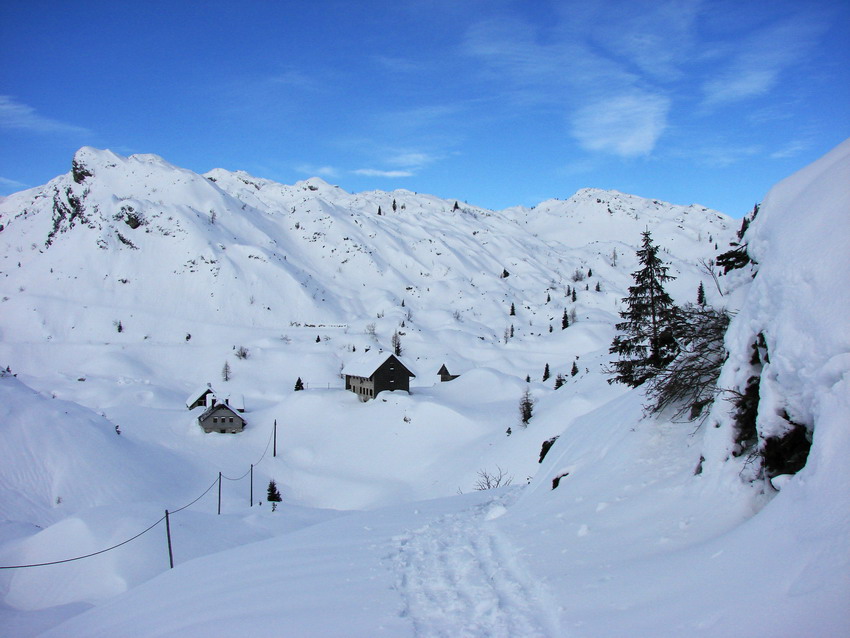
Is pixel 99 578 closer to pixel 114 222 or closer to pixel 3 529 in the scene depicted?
pixel 3 529

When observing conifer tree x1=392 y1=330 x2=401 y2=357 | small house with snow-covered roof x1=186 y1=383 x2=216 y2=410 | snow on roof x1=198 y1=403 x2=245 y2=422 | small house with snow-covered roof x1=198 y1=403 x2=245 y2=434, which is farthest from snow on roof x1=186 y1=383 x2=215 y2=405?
conifer tree x1=392 y1=330 x2=401 y2=357

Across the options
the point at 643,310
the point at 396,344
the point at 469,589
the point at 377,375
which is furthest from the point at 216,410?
the point at 469,589

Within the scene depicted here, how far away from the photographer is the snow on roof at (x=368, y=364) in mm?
51500

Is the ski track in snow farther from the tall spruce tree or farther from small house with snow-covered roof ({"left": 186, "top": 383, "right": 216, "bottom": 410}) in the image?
small house with snow-covered roof ({"left": 186, "top": 383, "right": 216, "bottom": 410})

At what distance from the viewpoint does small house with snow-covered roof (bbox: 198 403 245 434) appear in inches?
1773

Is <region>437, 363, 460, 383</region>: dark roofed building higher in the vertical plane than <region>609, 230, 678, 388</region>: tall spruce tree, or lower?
higher

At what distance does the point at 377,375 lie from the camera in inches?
2013

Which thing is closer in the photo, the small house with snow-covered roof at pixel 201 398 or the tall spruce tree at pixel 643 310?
the tall spruce tree at pixel 643 310

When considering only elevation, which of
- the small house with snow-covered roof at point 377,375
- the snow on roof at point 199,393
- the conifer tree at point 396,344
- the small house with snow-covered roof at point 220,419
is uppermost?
the conifer tree at point 396,344

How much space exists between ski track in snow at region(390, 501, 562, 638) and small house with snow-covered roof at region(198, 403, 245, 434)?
39485 millimetres

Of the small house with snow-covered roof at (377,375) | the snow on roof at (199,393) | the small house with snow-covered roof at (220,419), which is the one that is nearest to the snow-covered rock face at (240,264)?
the snow on roof at (199,393)

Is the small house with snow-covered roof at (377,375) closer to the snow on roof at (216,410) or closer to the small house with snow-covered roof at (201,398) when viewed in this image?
the snow on roof at (216,410)

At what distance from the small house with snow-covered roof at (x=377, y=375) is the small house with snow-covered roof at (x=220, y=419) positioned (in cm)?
1311

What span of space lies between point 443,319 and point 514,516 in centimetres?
8106
